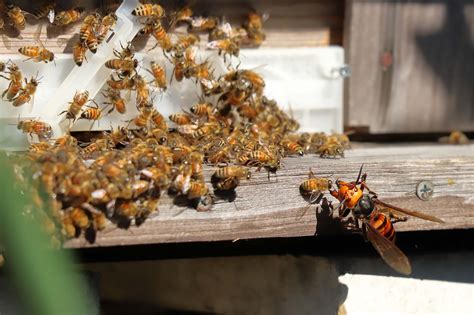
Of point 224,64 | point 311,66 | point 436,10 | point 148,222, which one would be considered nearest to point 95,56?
point 224,64

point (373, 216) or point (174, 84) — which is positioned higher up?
point (174, 84)

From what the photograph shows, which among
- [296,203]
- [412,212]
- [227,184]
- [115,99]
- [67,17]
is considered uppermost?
[67,17]

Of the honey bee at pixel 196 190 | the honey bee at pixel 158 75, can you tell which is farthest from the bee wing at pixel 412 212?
the honey bee at pixel 158 75

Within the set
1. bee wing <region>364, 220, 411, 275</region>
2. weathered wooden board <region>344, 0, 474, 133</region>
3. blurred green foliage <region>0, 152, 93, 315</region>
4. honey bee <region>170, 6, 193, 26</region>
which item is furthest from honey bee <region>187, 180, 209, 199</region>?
weathered wooden board <region>344, 0, 474, 133</region>

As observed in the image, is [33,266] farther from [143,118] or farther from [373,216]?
[143,118]

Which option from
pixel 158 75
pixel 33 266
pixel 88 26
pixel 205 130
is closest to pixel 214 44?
pixel 158 75

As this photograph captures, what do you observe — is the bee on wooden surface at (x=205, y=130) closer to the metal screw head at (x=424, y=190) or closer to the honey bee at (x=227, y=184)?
the honey bee at (x=227, y=184)

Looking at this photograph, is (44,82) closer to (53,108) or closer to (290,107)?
(53,108)
